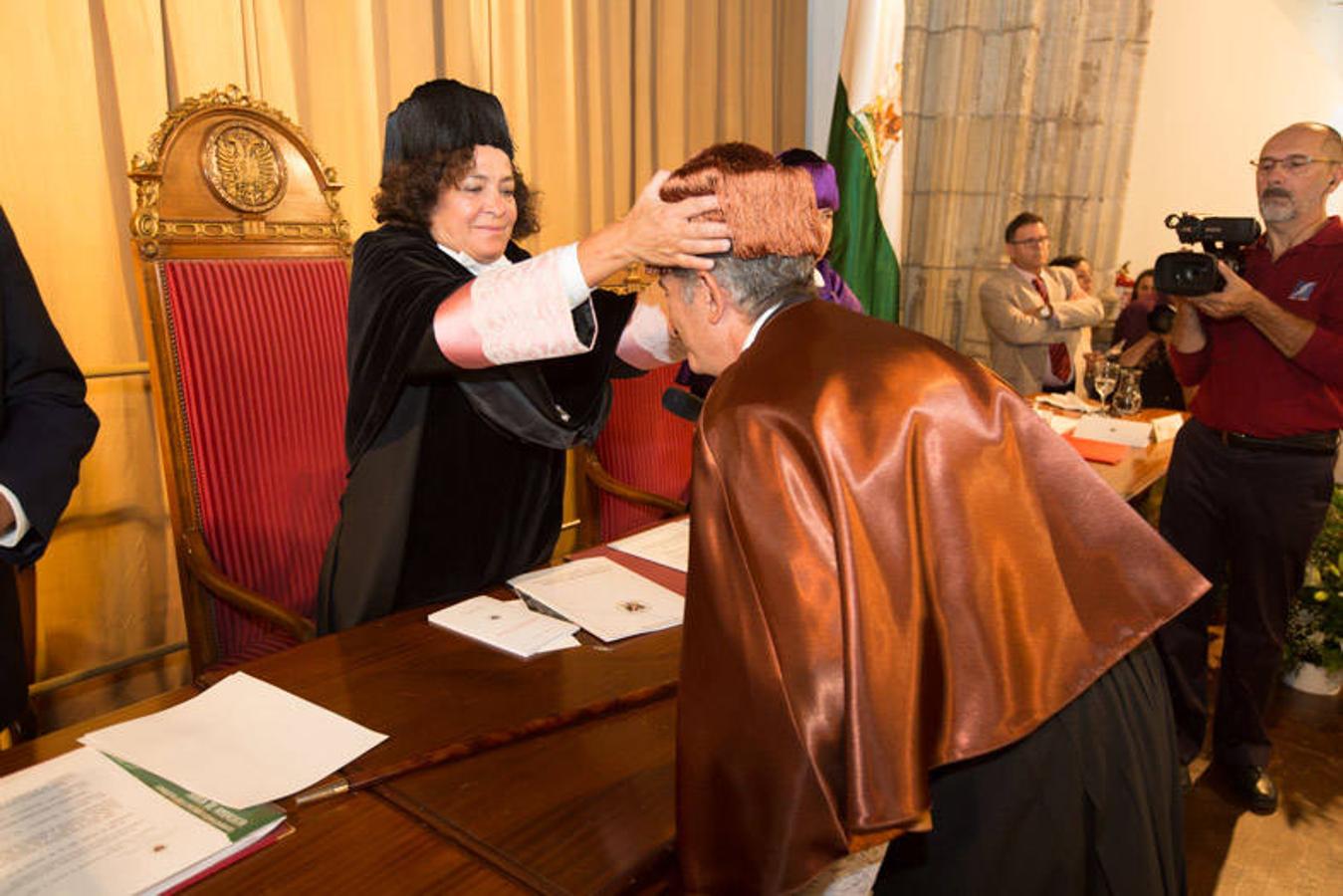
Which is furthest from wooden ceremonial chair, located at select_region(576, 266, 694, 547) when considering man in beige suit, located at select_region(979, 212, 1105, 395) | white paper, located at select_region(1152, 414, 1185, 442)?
man in beige suit, located at select_region(979, 212, 1105, 395)

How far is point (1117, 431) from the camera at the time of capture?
3205mm

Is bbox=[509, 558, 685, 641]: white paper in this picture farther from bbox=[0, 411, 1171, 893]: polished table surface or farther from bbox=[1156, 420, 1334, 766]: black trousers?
bbox=[1156, 420, 1334, 766]: black trousers

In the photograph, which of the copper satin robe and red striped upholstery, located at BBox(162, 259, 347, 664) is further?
red striped upholstery, located at BBox(162, 259, 347, 664)

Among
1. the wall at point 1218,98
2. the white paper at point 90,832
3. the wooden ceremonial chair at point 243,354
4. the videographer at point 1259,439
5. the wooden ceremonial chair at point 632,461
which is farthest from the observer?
the wall at point 1218,98

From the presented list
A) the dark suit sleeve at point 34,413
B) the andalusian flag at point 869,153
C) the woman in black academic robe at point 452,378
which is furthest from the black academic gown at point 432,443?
the andalusian flag at point 869,153

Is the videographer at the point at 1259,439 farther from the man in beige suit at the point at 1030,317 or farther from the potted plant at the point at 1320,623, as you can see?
the man in beige suit at the point at 1030,317

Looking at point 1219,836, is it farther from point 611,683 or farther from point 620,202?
point 620,202

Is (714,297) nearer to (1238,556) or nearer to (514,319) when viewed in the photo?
(514,319)

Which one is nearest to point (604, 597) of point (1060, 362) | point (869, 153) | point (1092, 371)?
point (1092, 371)

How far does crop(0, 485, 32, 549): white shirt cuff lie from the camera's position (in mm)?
1272

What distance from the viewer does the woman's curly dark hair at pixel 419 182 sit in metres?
1.73

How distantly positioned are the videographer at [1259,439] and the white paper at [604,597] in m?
1.89

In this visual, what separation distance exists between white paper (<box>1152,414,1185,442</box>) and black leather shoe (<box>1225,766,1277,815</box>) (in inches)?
46.6

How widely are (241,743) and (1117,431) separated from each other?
304cm
